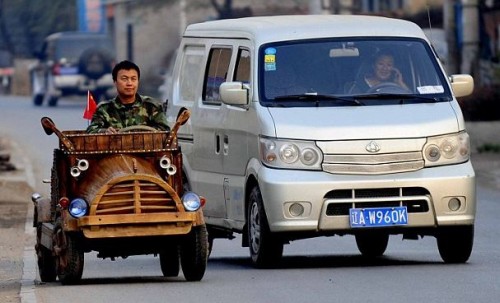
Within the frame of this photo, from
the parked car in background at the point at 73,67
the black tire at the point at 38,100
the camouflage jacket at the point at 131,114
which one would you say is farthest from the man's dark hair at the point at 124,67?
the black tire at the point at 38,100

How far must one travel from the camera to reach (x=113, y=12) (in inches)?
2958

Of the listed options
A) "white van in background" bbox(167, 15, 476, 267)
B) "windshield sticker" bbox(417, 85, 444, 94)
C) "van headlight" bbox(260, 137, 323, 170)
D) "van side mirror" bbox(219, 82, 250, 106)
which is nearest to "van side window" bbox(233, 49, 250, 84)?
"white van in background" bbox(167, 15, 476, 267)

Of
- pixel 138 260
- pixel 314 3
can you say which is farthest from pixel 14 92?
pixel 138 260

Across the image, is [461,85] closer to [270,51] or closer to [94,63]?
[270,51]

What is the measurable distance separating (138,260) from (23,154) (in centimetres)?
1761

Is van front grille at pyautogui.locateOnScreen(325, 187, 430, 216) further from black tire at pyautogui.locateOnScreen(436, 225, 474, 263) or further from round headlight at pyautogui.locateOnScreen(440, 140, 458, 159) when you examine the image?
black tire at pyautogui.locateOnScreen(436, 225, 474, 263)

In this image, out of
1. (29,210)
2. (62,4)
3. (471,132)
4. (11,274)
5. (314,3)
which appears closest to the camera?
(11,274)

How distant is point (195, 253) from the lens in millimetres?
11297

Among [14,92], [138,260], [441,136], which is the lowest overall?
[14,92]

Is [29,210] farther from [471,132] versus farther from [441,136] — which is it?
[471,132]

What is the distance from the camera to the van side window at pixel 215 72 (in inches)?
539

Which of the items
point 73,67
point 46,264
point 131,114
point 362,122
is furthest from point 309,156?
point 73,67

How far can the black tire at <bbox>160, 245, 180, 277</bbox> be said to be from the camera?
11875 mm

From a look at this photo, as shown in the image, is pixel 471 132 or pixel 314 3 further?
pixel 314 3
